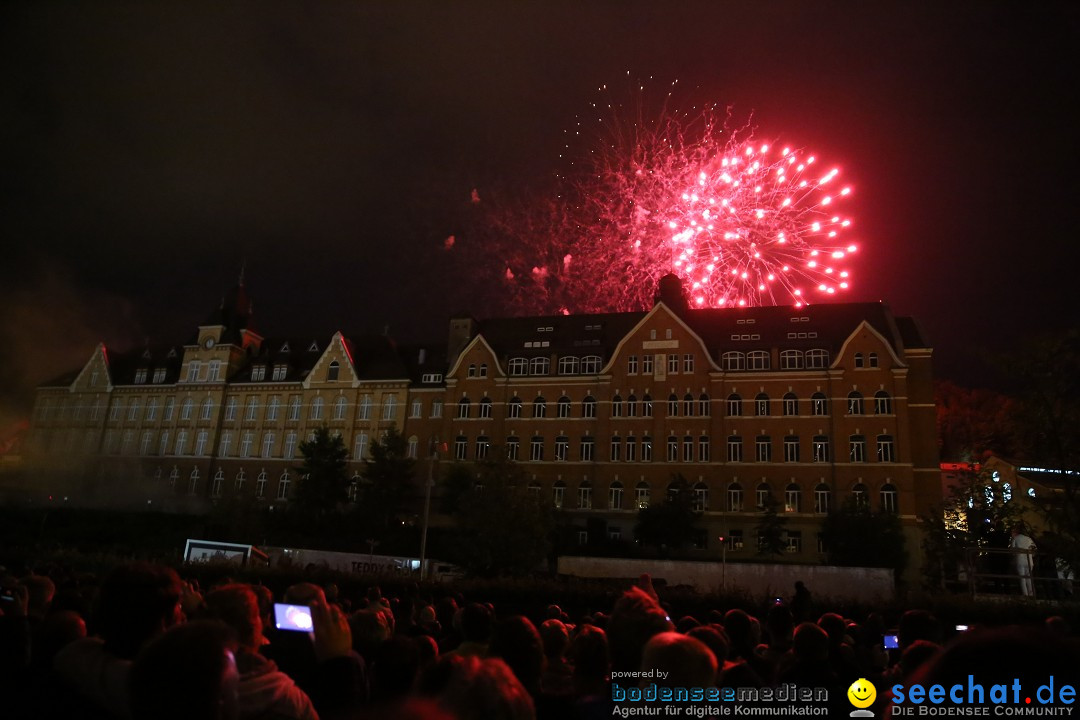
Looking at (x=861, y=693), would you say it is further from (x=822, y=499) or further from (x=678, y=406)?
(x=678, y=406)

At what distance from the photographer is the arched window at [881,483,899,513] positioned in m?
46.0

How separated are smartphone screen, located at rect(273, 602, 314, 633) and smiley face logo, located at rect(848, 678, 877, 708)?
4954 millimetres

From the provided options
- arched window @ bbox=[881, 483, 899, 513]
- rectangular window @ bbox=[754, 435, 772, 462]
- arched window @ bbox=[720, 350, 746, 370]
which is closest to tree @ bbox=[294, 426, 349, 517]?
arched window @ bbox=[720, 350, 746, 370]

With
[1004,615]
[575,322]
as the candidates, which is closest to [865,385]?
[575,322]

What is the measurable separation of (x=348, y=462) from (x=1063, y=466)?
167 ft

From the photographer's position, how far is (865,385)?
160 ft

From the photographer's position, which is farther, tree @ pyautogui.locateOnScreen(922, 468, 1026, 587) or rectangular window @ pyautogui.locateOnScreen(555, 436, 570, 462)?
rectangular window @ pyautogui.locateOnScreen(555, 436, 570, 462)

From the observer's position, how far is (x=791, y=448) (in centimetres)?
4931

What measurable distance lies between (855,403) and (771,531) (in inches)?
433

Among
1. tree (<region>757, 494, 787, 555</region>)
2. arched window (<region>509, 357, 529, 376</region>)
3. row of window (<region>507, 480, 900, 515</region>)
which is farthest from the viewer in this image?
arched window (<region>509, 357, 529, 376</region>)

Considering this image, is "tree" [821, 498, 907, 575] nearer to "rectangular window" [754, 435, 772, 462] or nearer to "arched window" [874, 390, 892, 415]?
"rectangular window" [754, 435, 772, 462]

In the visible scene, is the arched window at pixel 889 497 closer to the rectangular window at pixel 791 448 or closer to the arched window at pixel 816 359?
the rectangular window at pixel 791 448

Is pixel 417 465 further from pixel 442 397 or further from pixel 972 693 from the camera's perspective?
pixel 972 693

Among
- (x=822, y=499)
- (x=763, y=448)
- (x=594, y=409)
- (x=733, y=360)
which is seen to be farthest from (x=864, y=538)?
(x=594, y=409)
